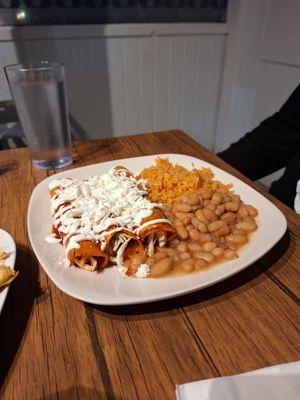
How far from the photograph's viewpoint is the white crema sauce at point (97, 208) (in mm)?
515

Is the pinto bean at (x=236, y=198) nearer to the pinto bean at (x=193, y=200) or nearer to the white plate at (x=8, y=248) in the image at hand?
the pinto bean at (x=193, y=200)

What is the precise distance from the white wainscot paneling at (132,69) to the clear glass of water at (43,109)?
2.77 ft

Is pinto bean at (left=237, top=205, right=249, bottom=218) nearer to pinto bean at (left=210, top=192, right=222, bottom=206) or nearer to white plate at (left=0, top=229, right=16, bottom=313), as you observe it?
pinto bean at (left=210, top=192, right=222, bottom=206)

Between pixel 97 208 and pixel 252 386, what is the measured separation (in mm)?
356

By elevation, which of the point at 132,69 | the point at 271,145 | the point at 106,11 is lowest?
the point at 271,145

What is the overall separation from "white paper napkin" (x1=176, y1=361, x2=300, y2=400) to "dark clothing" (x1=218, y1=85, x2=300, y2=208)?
0.76 meters

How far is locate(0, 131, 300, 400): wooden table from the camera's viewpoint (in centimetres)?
36

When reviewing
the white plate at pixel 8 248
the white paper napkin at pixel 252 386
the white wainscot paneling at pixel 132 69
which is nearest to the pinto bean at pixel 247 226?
the white paper napkin at pixel 252 386

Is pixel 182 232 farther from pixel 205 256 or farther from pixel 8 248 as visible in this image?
pixel 8 248

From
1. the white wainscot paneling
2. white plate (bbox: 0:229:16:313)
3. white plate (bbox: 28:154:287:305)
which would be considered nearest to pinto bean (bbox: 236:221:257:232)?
white plate (bbox: 28:154:287:305)

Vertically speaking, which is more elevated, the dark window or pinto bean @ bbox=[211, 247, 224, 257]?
the dark window

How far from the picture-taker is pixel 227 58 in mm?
2018

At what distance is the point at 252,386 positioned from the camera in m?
0.35

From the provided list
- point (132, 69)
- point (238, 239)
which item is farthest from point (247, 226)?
point (132, 69)
